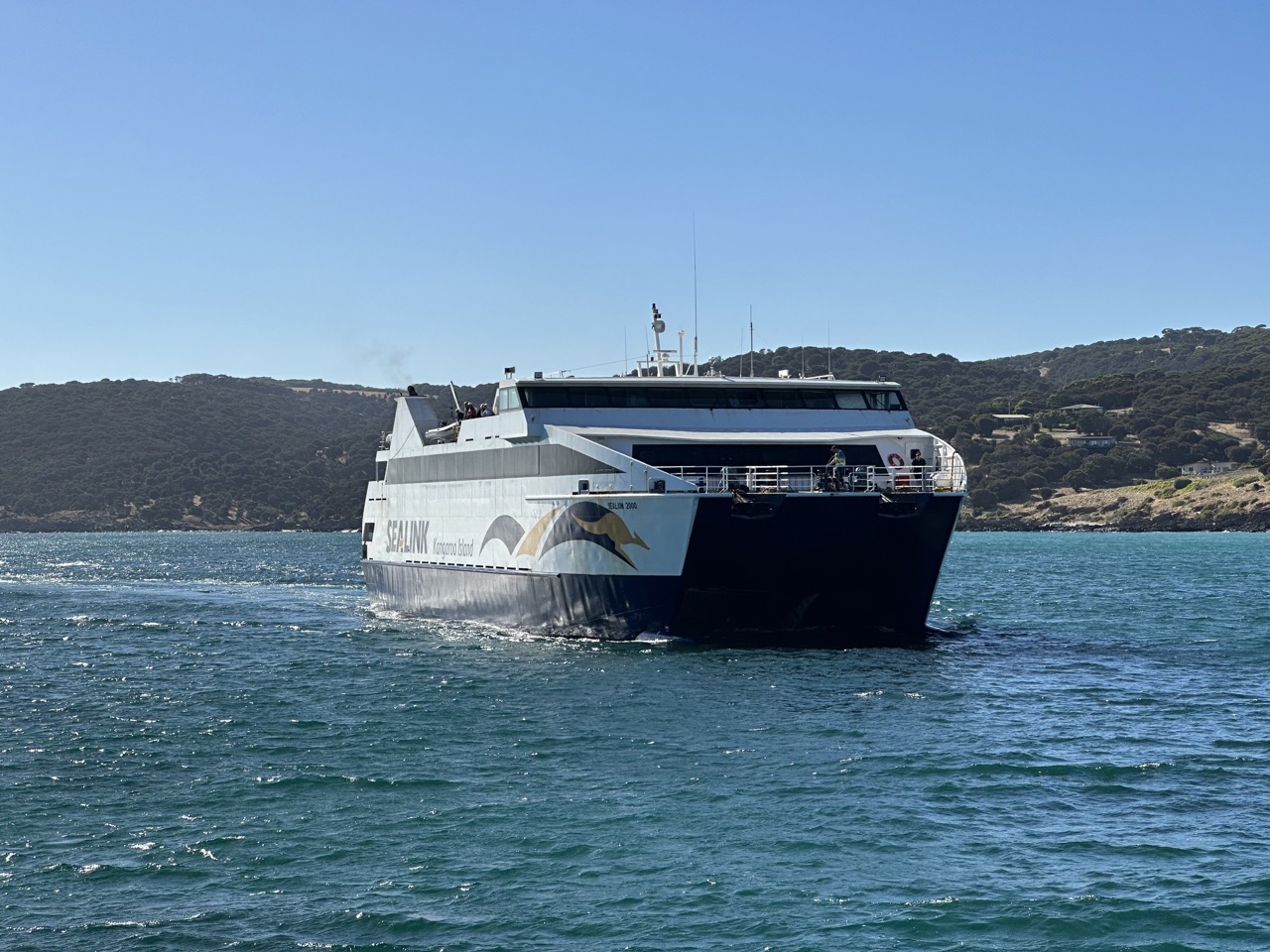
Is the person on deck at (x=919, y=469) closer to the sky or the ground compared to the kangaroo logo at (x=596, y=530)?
closer to the sky

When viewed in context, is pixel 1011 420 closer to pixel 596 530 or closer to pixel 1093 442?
pixel 1093 442

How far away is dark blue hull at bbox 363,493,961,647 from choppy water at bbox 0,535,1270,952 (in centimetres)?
101

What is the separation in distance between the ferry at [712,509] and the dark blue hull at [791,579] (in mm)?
42

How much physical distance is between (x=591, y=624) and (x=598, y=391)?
6.20 m

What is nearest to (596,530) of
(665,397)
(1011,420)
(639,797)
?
(665,397)

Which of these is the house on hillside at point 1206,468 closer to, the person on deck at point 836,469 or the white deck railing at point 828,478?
the white deck railing at point 828,478

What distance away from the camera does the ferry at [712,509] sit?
3231cm

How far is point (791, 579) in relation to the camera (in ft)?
108

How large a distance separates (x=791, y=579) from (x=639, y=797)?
562 inches

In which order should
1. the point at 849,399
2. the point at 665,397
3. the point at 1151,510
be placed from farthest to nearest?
the point at 1151,510 → the point at 849,399 → the point at 665,397

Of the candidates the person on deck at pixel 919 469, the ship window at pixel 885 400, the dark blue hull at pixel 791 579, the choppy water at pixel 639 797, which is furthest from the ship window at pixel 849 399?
the choppy water at pixel 639 797

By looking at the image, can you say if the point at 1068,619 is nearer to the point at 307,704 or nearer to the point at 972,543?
the point at 307,704

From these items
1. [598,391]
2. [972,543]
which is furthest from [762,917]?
[972,543]

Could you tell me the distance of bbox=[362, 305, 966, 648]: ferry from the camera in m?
32.3
